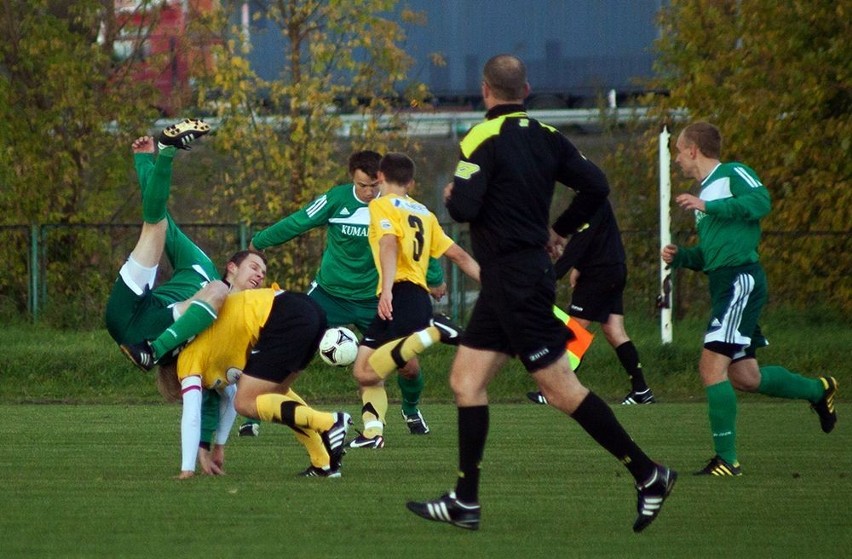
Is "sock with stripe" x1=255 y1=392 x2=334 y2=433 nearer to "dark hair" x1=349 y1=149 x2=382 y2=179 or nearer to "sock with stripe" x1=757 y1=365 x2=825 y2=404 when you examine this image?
"sock with stripe" x1=757 y1=365 x2=825 y2=404

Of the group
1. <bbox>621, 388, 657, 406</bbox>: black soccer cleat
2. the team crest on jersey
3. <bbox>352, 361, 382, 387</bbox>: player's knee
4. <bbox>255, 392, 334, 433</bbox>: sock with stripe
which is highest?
the team crest on jersey

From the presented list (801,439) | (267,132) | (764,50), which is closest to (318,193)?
(267,132)

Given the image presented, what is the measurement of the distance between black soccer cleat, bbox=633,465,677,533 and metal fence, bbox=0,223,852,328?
11.0 metres

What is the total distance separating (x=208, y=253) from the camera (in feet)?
57.9

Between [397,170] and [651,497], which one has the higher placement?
[397,170]

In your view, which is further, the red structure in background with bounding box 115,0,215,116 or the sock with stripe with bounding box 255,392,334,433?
the red structure in background with bounding box 115,0,215,116

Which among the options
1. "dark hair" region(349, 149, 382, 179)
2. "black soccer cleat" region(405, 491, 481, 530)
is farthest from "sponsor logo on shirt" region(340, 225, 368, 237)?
"black soccer cleat" region(405, 491, 481, 530)

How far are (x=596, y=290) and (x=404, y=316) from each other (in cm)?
334

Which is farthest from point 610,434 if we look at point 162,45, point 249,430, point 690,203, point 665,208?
point 162,45

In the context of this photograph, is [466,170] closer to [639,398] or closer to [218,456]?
[218,456]

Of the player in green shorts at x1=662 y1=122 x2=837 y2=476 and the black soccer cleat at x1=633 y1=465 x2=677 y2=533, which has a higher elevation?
the player in green shorts at x1=662 y1=122 x2=837 y2=476

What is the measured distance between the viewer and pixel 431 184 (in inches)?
966

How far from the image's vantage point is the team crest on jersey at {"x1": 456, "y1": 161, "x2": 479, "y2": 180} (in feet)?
21.1

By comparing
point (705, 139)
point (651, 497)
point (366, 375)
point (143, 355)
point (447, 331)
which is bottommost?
point (366, 375)
